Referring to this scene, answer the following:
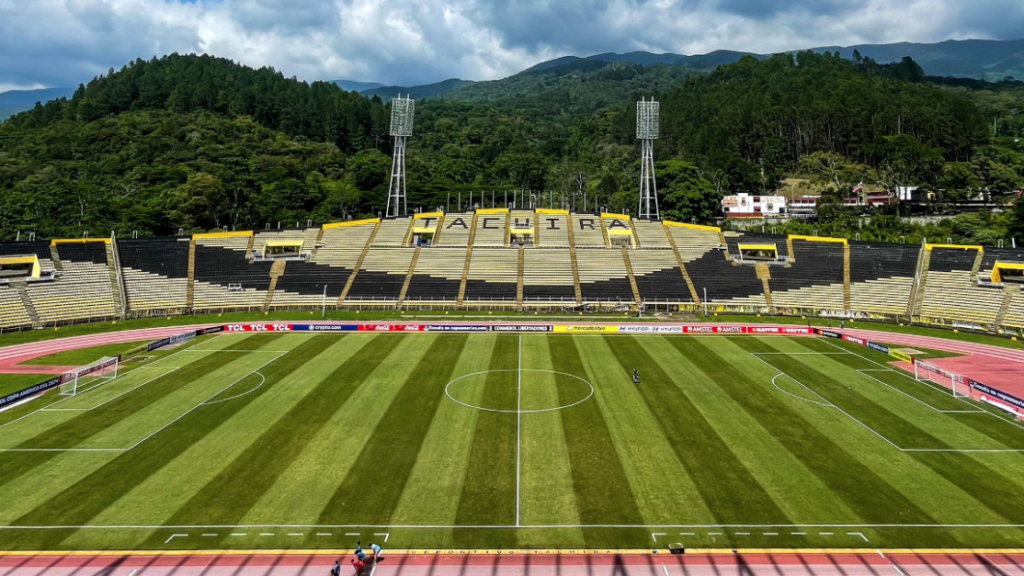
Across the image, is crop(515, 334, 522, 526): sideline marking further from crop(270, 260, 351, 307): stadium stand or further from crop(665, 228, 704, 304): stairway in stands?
crop(270, 260, 351, 307): stadium stand

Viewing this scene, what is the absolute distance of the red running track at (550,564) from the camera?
16.5 metres

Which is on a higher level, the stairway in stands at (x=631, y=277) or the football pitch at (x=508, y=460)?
the stairway in stands at (x=631, y=277)

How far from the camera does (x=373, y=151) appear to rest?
137m

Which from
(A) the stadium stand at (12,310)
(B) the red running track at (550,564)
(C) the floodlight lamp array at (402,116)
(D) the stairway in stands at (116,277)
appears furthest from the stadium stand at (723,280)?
(A) the stadium stand at (12,310)

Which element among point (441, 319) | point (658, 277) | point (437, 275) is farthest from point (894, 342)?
point (437, 275)

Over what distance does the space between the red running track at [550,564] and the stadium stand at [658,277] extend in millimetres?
45270

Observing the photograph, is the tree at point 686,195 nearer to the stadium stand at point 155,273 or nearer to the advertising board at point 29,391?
the stadium stand at point 155,273

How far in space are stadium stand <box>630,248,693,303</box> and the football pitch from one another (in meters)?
24.3

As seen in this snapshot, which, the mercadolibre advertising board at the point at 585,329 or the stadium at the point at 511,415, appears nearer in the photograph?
the stadium at the point at 511,415

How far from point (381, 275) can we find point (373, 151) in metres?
79.9

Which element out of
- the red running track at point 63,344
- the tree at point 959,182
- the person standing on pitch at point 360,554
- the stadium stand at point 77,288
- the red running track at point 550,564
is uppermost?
the tree at point 959,182

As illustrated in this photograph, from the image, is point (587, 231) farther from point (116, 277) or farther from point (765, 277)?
point (116, 277)

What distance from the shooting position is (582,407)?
30.2m

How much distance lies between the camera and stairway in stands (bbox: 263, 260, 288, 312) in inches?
2405
